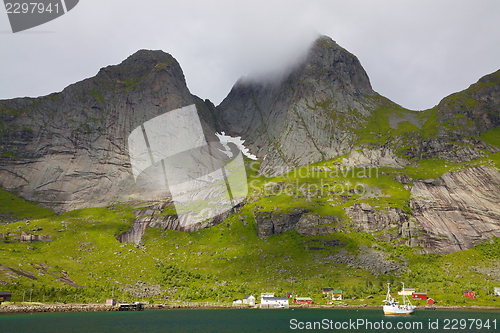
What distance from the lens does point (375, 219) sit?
484 feet

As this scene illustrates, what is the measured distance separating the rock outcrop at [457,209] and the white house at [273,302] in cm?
6114

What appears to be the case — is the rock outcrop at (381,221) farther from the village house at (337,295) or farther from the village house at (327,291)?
the village house at (327,291)

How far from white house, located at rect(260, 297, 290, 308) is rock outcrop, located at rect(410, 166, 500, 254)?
61.1 m

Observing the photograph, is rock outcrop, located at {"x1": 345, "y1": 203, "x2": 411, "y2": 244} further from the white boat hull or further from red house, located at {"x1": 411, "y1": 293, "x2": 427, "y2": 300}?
the white boat hull

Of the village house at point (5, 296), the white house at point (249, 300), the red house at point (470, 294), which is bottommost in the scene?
the white house at point (249, 300)

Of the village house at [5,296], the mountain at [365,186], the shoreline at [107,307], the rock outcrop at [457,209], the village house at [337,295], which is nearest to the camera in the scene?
the shoreline at [107,307]

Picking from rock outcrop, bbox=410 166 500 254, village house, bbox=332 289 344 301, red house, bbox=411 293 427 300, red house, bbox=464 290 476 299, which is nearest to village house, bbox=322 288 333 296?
village house, bbox=332 289 344 301

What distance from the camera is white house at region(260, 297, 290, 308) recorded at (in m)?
110

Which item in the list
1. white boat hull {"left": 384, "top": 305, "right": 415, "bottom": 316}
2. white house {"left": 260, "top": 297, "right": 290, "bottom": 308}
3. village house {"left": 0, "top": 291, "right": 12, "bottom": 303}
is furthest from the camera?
white house {"left": 260, "top": 297, "right": 290, "bottom": 308}

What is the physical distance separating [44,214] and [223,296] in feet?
332

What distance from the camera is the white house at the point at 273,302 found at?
360ft

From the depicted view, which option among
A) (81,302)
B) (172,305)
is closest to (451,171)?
(172,305)

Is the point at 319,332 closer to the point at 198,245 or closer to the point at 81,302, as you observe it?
the point at 81,302

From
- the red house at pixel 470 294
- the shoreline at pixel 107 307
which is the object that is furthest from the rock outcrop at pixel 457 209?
the shoreline at pixel 107 307
